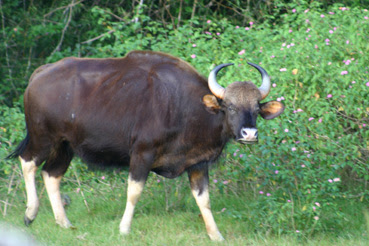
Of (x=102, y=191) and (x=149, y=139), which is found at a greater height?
(x=149, y=139)

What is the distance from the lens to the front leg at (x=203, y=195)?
20.1ft

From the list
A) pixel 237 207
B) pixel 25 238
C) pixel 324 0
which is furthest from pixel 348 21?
pixel 25 238

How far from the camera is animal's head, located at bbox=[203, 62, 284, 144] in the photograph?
577cm

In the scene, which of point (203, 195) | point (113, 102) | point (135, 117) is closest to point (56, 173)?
point (113, 102)

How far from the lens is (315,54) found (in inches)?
296

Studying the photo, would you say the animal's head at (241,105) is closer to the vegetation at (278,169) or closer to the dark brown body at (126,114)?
the dark brown body at (126,114)

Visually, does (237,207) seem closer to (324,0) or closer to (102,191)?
(102,191)

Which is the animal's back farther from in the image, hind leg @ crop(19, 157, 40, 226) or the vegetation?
the vegetation

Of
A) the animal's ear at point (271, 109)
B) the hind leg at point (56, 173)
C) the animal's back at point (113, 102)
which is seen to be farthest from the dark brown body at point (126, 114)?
the animal's ear at point (271, 109)

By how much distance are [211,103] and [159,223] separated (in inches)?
59.4

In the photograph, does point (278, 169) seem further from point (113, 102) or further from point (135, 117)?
point (113, 102)

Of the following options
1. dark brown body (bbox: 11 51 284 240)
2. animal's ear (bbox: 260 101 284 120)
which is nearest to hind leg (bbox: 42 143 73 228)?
dark brown body (bbox: 11 51 284 240)

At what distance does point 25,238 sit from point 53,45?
8.91 meters

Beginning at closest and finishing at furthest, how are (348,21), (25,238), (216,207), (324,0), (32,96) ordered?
(25,238), (32,96), (216,207), (348,21), (324,0)
